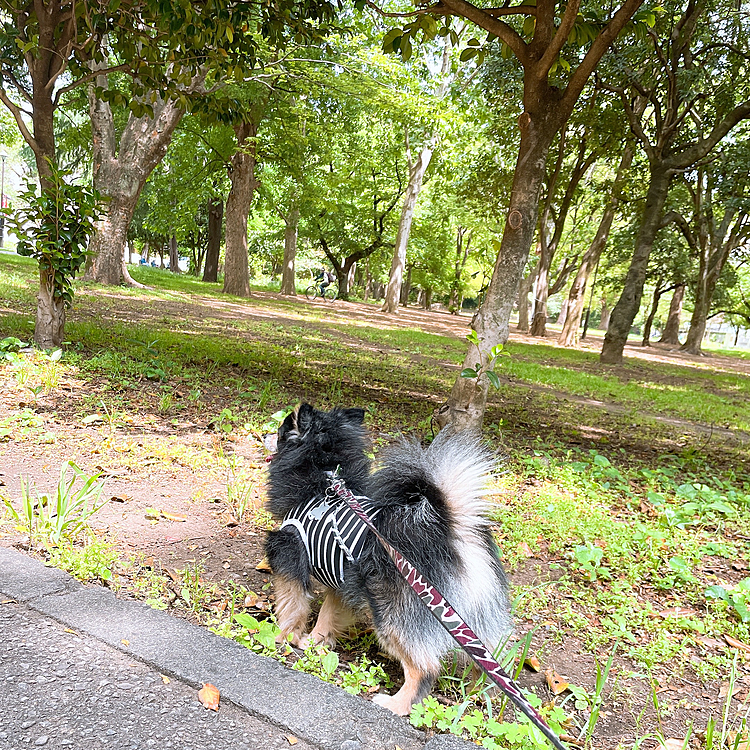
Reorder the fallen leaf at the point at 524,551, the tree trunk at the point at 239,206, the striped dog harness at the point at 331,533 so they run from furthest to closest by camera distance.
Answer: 1. the tree trunk at the point at 239,206
2. the fallen leaf at the point at 524,551
3. the striped dog harness at the point at 331,533

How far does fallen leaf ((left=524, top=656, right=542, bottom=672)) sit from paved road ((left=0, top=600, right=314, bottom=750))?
1.26 meters

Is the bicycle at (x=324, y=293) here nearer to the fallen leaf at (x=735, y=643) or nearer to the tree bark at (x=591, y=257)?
the tree bark at (x=591, y=257)

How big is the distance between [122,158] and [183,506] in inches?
516

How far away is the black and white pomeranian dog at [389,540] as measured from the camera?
210 cm

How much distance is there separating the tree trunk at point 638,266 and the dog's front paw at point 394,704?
47.4 ft

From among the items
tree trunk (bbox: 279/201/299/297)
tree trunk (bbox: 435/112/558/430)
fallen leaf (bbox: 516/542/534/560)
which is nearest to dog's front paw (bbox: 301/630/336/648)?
fallen leaf (bbox: 516/542/534/560)

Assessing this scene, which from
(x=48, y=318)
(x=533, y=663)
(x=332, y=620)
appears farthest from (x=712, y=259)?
(x=332, y=620)

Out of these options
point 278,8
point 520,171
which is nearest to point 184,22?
point 278,8

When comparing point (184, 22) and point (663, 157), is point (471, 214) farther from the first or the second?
point (184, 22)

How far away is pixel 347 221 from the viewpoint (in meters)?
33.1

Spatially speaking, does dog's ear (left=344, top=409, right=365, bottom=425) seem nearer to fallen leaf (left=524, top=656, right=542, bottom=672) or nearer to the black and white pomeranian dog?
the black and white pomeranian dog

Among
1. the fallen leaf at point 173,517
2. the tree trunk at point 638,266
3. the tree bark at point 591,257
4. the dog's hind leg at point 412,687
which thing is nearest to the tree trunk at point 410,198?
the tree bark at point 591,257

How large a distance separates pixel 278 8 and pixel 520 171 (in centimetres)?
316

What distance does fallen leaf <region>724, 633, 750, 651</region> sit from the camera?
2828 mm
